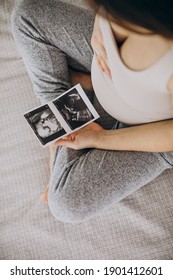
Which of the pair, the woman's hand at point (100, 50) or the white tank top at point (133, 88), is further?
the woman's hand at point (100, 50)

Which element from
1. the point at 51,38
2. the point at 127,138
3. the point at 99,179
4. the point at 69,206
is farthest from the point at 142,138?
the point at 51,38

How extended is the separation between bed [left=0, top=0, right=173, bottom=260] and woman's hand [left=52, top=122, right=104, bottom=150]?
14 centimetres

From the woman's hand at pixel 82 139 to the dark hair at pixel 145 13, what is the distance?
466mm

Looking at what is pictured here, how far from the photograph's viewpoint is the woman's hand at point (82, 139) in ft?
3.25

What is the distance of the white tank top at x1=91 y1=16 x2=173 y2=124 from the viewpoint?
0.69 m

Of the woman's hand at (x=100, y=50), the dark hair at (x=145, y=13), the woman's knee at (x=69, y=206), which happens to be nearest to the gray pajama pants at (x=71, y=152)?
the woman's knee at (x=69, y=206)

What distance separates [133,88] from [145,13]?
27cm

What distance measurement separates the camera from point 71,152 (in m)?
1.00

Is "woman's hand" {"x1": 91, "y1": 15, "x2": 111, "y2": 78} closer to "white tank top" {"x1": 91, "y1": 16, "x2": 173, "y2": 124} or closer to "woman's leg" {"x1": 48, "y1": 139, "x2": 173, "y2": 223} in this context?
"white tank top" {"x1": 91, "y1": 16, "x2": 173, "y2": 124}

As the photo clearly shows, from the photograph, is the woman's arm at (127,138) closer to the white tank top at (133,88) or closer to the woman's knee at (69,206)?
the white tank top at (133,88)

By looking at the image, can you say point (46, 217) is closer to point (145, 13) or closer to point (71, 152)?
point (71, 152)

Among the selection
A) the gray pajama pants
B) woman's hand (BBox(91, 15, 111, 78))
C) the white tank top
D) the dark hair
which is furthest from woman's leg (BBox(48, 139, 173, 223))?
the dark hair
